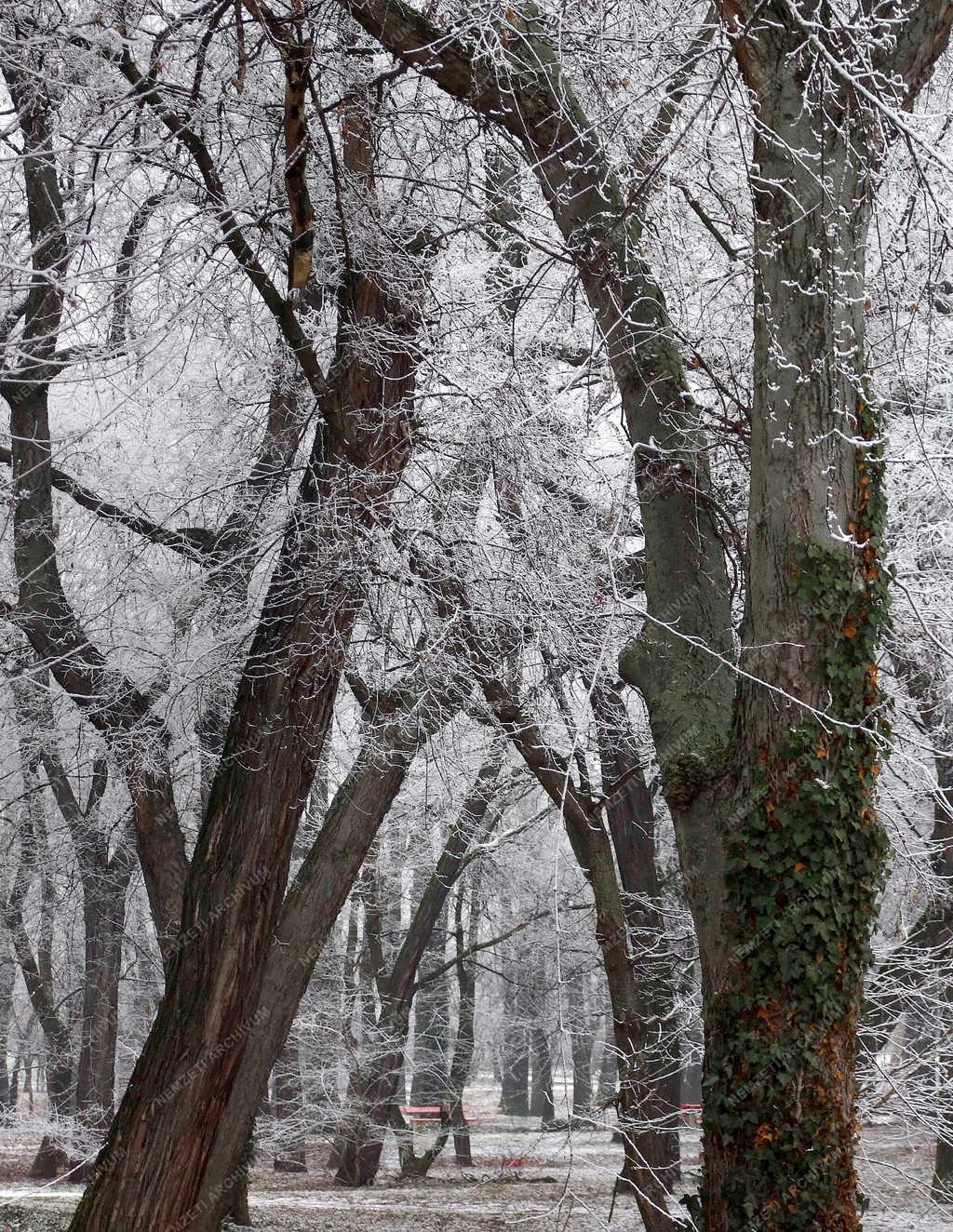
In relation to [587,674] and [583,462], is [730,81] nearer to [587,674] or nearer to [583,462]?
[583,462]

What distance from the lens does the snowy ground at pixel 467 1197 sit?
8.56m

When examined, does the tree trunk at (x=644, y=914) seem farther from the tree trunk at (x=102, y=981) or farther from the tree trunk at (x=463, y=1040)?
the tree trunk at (x=102, y=981)

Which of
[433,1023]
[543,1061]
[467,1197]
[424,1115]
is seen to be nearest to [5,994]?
[424,1115]

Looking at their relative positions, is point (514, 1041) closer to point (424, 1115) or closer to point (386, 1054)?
point (424, 1115)

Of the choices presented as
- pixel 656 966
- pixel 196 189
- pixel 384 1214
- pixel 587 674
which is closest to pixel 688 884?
pixel 587 674

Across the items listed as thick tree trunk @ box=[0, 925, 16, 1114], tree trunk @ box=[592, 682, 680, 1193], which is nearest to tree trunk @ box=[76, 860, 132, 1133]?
thick tree trunk @ box=[0, 925, 16, 1114]

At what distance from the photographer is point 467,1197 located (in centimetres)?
1376

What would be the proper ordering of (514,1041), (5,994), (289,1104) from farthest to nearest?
1. (514,1041)
2. (5,994)
3. (289,1104)

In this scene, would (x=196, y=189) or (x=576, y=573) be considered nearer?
(x=196, y=189)

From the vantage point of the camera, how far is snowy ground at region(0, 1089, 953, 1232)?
8562 mm

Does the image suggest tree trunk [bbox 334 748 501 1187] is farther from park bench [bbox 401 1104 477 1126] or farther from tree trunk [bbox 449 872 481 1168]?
park bench [bbox 401 1104 477 1126]

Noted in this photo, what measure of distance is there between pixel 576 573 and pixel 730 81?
2.56 m

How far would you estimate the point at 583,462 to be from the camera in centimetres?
724

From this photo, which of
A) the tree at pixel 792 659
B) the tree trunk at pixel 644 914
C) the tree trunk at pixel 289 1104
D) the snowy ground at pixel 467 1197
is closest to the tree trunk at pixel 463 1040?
the snowy ground at pixel 467 1197
